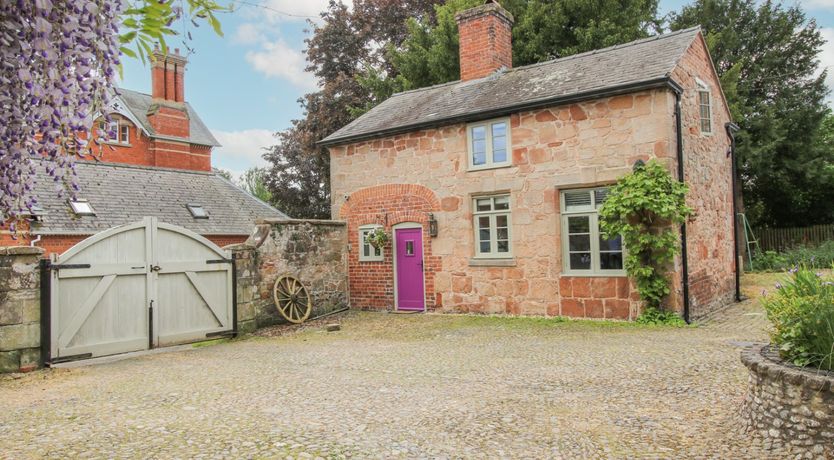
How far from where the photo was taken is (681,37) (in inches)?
489

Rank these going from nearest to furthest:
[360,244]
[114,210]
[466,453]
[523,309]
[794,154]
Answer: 1. [466,453]
2. [523,309]
3. [360,244]
4. [114,210]
5. [794,154]

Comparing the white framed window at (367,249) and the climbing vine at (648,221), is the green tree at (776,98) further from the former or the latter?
the white framed window at (367,249)

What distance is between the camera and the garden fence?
915 inches

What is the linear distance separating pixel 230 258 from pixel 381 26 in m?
18.9

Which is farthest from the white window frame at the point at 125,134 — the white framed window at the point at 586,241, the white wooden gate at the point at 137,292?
the white framed window at the point at 586,241

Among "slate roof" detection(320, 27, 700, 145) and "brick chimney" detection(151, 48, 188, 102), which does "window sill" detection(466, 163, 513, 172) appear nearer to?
"slate roof" detection(320, 27, 700, 145)

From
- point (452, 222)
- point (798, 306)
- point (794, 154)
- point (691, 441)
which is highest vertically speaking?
point (794, 154)

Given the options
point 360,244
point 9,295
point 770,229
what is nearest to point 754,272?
point 770,229

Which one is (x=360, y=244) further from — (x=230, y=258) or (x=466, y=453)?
(x=466, y=453)

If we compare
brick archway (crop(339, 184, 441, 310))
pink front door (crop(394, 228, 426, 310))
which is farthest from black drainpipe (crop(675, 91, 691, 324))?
pink front door (crop(394, 228, 426, 310))

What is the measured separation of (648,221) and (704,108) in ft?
13.2

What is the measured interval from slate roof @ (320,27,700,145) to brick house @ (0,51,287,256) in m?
6.98

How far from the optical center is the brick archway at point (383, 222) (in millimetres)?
13398

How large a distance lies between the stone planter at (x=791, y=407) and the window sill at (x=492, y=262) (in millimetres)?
7665
